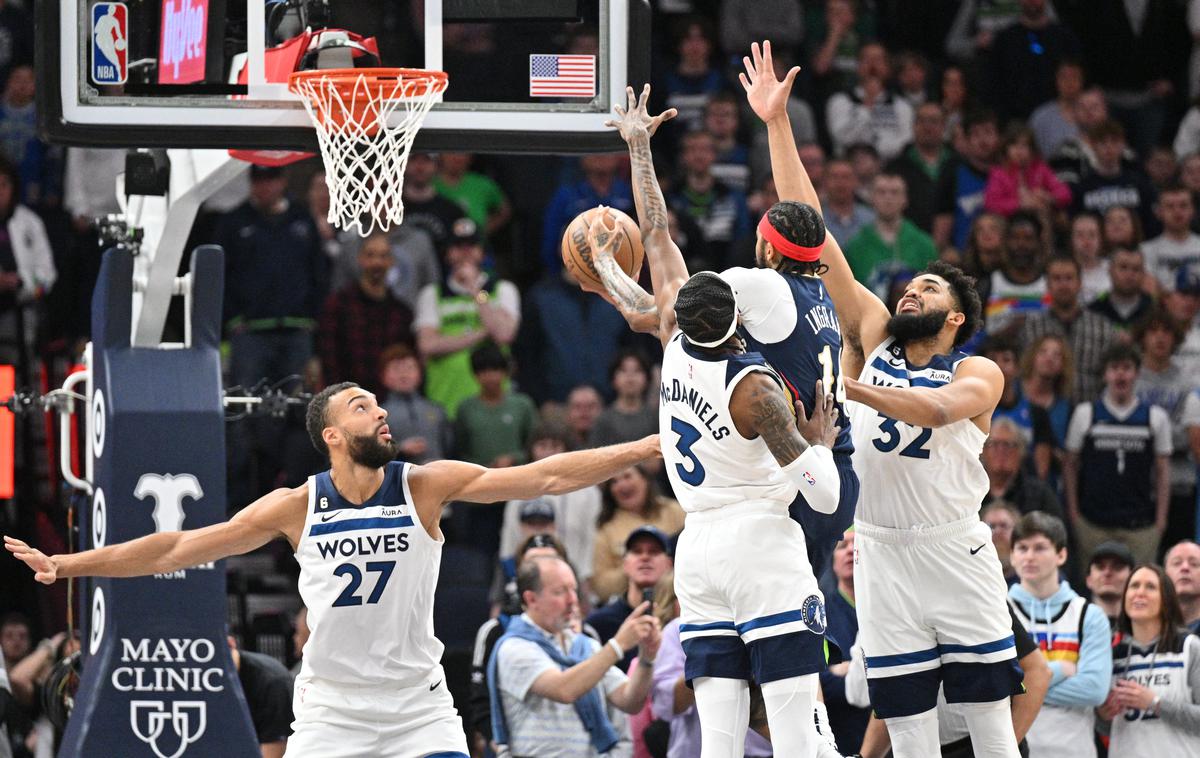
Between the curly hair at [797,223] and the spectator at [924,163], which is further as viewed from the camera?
the spectator at [924,163]

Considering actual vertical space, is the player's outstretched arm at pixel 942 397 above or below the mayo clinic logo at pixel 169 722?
above

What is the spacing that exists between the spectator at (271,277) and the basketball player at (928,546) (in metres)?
6.39

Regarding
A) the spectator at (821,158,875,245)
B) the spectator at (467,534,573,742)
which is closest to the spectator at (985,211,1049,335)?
the spectator at (821,158,875,245)

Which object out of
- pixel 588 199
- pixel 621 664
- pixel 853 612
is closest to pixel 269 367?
pixel 588 199

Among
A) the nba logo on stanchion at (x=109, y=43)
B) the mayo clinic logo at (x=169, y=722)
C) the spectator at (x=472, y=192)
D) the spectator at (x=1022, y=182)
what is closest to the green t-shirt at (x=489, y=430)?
the spectator at (x=472, y=192)

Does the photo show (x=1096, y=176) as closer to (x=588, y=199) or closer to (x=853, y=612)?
(x=588, y=199)

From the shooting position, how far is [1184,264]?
15680mm

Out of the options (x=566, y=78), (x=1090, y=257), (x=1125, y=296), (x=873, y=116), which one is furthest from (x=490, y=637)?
(x=873, y=116)

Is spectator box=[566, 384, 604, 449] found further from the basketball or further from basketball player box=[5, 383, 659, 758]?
basketball player box=[5, 383, 659, 758]

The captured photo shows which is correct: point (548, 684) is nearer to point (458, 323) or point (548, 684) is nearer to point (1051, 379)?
point (458, 323)

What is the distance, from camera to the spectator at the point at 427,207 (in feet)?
49.4

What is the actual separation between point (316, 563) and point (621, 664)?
3662 millimetres

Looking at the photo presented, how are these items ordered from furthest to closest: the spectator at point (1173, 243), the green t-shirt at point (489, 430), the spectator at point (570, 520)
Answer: the spectator at point (1173, 243) < the green t-shirt at point (489, 430) < the spectator at point (570, 520)

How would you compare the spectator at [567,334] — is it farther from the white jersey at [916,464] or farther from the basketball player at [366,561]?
the basketball player at [366,561]
